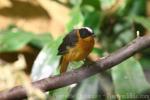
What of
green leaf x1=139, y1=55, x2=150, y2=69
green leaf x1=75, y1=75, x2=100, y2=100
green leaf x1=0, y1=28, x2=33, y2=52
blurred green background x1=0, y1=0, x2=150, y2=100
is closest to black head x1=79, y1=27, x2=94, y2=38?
blurred green background x1=0, y1=0, x2=150, y2=100

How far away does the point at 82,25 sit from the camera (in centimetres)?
146

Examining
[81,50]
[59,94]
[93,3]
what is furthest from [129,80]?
[93,3]

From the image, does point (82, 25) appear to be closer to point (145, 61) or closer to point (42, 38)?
point (42, 38)

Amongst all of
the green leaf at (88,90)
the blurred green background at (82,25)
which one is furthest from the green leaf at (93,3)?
the green leaf at (88,90)

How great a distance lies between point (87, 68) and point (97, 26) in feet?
2.67

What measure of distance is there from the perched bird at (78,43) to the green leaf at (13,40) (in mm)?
716

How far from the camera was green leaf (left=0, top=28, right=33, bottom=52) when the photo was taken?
1.58 m

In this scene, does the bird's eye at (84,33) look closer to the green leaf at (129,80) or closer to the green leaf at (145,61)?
the green leaf at (129,80)

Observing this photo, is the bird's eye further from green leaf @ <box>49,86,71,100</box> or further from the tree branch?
green leaf @ <box>49,86,71,100</box>

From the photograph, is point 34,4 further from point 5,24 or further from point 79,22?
point 79,22

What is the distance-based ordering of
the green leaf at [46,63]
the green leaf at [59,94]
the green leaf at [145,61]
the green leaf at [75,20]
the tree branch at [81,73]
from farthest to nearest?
the green leaf at [145,61] < the green leaf at [75,20] < the green leaf at [46,63] < the green leaf at [59,94] < the tree branch at [81,73]

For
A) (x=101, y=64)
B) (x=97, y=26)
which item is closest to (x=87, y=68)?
(x=101, y=64)

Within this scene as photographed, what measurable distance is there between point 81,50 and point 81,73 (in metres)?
0.06

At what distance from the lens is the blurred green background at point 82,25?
1.18m
